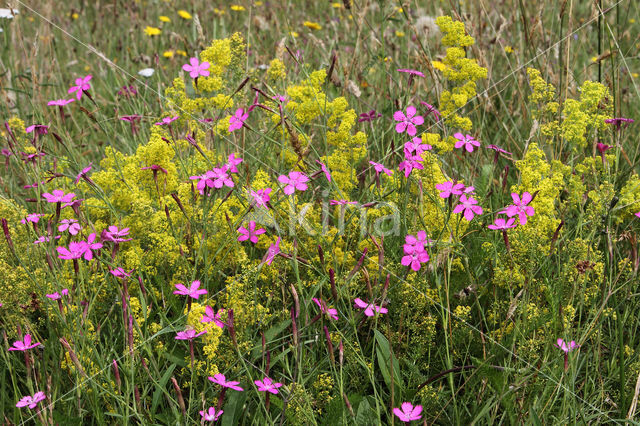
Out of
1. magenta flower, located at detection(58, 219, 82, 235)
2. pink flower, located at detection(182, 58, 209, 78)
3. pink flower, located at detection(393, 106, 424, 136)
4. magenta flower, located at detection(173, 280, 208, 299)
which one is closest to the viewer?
magenta flower, located at detection(173, 280, 208, 299)

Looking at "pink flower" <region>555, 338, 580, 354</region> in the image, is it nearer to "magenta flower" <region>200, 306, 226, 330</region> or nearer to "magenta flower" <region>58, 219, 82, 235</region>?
"magenta flower" <region>200, 306, 226, 330</region>

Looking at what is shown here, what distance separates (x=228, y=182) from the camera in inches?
64.1

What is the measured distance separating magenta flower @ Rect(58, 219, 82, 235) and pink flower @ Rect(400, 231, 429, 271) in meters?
0.92

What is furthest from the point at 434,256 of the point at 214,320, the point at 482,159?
the point at 482,159

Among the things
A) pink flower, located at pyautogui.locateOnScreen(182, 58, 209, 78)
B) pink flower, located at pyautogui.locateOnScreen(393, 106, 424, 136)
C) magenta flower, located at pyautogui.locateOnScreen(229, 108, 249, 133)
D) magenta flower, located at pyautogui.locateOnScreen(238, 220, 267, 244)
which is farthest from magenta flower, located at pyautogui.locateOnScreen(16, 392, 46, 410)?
pink flower, located at pyautogui.locateOnScreen(393, 106, 424, 136)

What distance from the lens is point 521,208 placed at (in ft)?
5.27

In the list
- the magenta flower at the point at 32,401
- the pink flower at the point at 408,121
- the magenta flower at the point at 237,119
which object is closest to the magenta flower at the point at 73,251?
the magenta flower at the point at 32,401

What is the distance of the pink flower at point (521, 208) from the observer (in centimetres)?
158

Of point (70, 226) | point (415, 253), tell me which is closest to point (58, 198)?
point (70, 226)

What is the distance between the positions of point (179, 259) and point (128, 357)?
35 centimetres

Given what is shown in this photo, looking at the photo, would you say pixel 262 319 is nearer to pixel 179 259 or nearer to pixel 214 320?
pixel 214 320

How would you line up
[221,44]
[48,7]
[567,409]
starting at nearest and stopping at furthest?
[567,409]
[221,44]
[48,7]

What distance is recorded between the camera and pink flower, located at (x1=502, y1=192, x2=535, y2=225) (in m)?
1.58

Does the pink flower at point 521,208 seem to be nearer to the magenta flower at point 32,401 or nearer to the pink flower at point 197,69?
the pink flower at point 197,69
